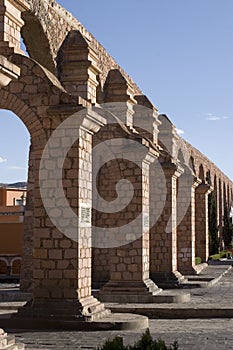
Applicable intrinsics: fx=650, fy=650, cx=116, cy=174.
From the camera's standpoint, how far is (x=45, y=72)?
10695 mm

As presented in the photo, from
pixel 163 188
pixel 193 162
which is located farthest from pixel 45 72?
pixel 193 162

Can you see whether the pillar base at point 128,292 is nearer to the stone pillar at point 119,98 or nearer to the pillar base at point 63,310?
the pillar base at point 63,310

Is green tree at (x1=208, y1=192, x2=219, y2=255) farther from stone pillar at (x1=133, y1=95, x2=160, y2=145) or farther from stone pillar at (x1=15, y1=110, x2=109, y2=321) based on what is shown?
stone pillar at (x1=15, y1=110, x2=109, y2=321)

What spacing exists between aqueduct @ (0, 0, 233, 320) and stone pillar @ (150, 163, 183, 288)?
3 centimetres

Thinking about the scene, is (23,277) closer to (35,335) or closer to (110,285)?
(110,285)

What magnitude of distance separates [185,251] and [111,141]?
24.9 ft

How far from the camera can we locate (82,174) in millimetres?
10609

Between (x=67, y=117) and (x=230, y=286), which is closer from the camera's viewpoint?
(x=67, y=117)

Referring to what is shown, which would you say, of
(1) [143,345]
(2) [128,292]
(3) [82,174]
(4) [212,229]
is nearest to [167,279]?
(2) [128,292]

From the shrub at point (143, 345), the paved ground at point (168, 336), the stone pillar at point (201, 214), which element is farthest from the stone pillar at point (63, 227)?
the stone pillar at point (201, 214)

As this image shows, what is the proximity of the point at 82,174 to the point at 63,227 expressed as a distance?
0.92 meters

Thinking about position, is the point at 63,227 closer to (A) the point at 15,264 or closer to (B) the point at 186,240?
(B) the point at 186,240

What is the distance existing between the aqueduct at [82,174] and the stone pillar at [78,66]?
2 cm

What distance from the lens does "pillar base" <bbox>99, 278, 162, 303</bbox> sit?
530 inches
